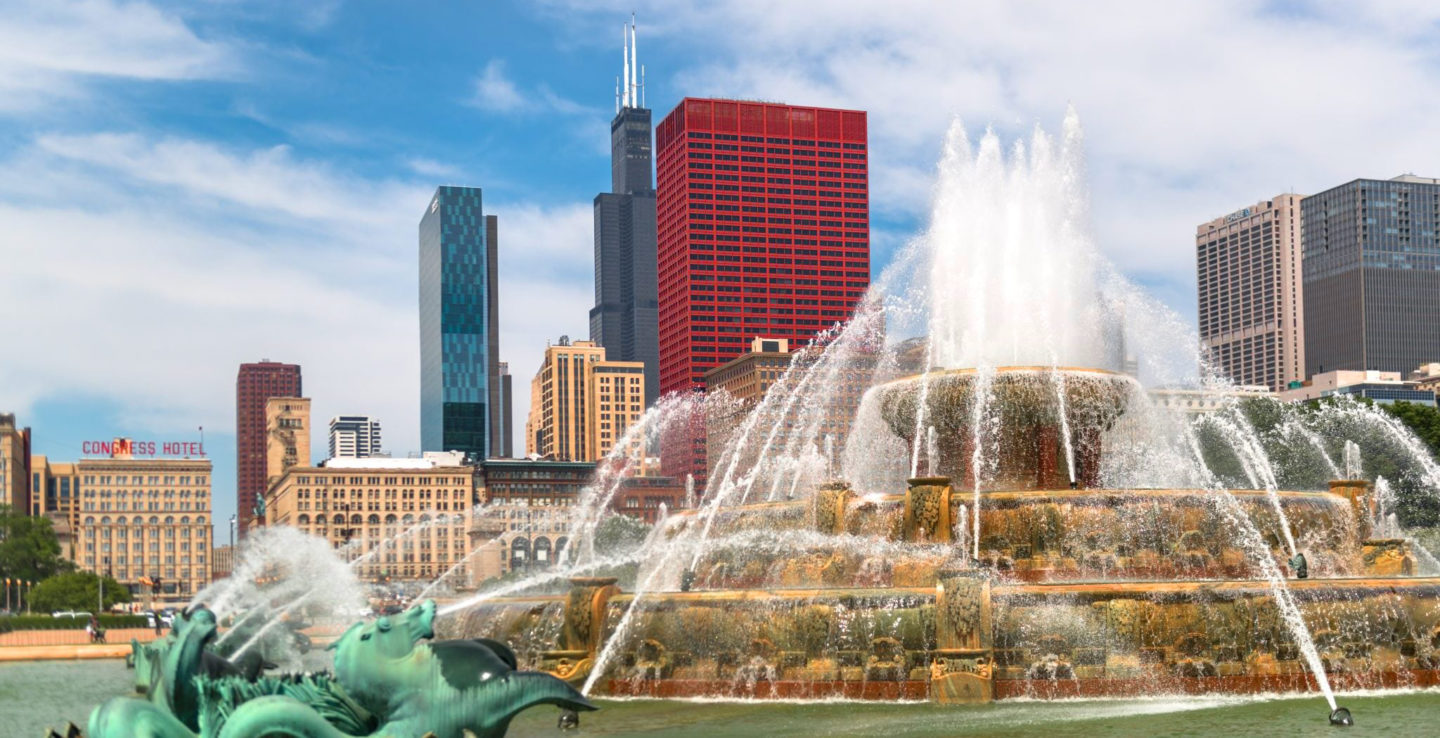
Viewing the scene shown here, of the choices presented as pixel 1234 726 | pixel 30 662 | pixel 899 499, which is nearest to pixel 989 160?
pixel 899 499

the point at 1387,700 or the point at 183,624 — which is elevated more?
the point at 183,624

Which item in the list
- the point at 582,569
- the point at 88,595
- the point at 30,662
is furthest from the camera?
the point at 88,595

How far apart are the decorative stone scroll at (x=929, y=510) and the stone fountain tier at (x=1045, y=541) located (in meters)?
0.02

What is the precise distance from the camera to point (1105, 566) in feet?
A: 98.4

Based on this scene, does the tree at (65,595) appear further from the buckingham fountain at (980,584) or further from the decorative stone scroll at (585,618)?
the decorative stone scroll at (585,618)

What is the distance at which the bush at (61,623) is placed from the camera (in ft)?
253

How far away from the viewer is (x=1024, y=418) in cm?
3712

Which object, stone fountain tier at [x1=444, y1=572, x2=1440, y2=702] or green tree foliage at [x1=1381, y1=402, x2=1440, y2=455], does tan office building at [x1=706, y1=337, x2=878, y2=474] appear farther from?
stone fountain tier at [x1=444, y1=572, x2=1440, y2=702]

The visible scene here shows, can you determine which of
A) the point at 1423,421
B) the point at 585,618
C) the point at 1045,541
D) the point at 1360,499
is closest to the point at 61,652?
the point at 585,618

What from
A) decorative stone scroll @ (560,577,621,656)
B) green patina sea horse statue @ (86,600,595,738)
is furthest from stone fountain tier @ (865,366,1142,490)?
green patina sea horse statue @ (86,600,595,738)

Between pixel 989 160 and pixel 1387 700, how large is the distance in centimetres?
2328

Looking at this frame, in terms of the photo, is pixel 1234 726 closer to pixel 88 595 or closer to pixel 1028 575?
pixel 1028 575

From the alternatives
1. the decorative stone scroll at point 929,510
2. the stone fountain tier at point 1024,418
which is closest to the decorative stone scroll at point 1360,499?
the stone fountain tier at point 1024,418

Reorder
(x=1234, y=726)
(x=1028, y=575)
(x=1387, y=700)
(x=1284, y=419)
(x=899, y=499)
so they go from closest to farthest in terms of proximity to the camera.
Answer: (x=1234, y=726) → (x=1387, y=700) → (x=1028, y=575) → (x=899, y=499) → (x=1284, y=419)
